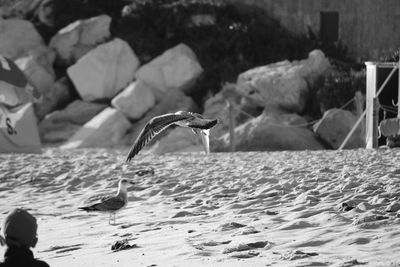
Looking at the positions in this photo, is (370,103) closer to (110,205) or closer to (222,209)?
(222,209)

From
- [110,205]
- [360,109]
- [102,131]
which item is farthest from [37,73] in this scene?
[110,205]

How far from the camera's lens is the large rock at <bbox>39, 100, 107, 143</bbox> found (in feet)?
68.5

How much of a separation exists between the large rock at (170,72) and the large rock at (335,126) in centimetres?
499

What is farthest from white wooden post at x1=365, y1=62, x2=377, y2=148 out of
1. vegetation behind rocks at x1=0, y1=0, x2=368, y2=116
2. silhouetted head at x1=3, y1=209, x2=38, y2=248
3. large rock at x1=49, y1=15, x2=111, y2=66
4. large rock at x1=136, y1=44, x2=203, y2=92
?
silhouetted head at x1=3, y1=209, x2=38, y2=248

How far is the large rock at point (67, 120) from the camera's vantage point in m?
20.9

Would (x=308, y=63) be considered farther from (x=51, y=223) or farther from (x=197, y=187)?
(x=51, y=223)

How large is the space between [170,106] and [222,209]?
1235cm

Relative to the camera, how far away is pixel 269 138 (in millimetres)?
17078

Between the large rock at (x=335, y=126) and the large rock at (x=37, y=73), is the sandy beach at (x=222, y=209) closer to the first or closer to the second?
the large rock at (x=335, y=126)

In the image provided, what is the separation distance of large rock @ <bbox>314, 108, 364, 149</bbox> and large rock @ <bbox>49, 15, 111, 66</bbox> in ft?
27.6

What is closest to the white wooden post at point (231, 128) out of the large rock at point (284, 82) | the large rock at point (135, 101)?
the large rock at point (284, 82)

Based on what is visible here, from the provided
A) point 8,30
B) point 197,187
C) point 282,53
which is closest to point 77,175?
point 197,187

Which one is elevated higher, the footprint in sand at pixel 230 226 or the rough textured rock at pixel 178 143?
the footprint in sand at pixel 230 226

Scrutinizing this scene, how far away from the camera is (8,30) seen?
79.9 feet
